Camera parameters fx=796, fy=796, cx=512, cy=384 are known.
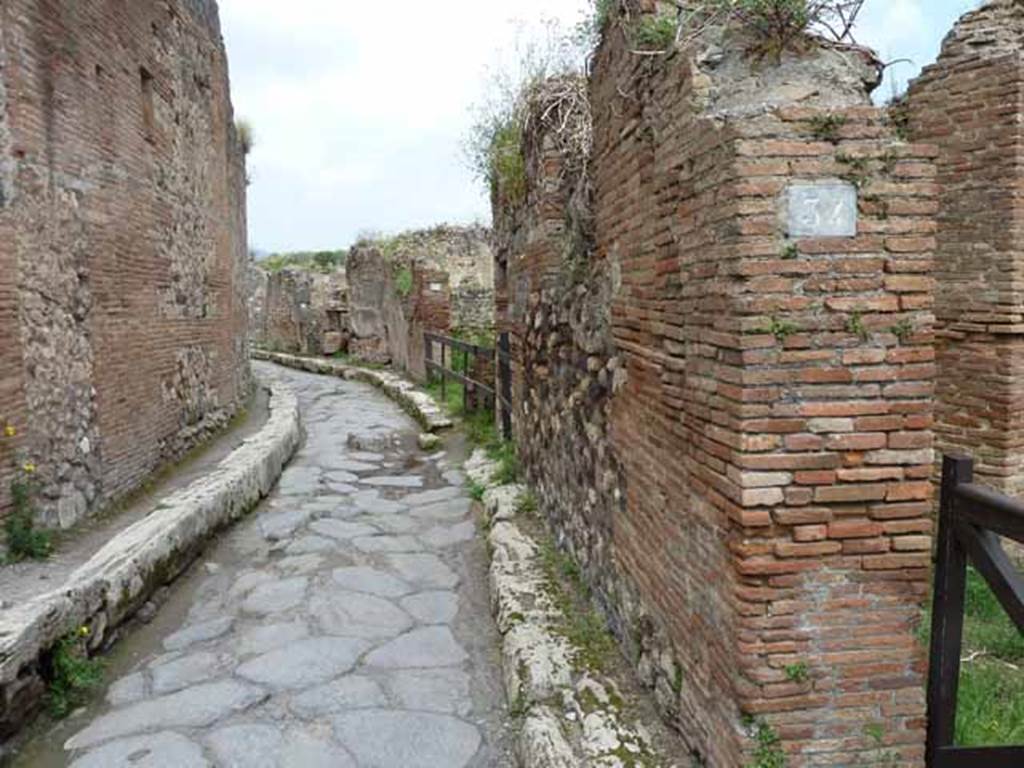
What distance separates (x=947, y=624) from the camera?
7.08 feet

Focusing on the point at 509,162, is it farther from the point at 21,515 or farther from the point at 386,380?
the point at 386,380

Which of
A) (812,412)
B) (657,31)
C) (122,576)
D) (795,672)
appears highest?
(657,31)

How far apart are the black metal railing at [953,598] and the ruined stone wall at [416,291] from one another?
33.7ft

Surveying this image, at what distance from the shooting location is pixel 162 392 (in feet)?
24.2

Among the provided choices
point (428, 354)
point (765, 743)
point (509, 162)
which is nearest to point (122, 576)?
point (765, 743)

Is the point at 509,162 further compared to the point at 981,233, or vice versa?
the point at 509,162

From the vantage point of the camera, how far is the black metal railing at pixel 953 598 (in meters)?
2.01

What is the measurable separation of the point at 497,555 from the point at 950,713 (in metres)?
2.79

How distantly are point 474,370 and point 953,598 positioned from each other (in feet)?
25.3

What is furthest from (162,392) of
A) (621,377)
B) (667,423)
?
(667,423)

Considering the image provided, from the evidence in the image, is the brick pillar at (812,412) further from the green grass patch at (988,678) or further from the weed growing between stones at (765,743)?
the green grass patch at (988,678)

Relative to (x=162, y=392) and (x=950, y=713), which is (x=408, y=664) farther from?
(x=162, y=392)

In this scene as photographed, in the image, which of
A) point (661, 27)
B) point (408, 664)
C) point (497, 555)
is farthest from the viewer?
point (497, 555)

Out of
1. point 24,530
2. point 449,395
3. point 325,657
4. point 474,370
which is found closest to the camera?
point 325,657
